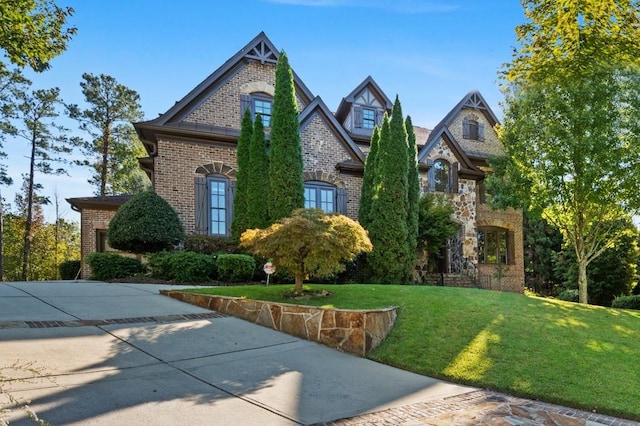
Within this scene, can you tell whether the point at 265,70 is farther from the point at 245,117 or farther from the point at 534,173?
the point at 534,173

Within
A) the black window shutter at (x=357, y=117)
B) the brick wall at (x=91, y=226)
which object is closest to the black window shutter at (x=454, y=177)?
the black window shutter at (x=357, y=117)

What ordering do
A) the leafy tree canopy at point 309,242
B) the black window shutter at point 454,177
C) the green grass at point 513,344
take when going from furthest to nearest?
the black window shutter at point 454,177
the leafy tree canopy at point 309,242
the green grass at point 513,344

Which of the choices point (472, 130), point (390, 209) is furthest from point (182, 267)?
point (472, 130)

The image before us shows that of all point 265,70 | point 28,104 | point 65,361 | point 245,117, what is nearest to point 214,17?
point 245,117

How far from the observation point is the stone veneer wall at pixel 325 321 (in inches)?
279

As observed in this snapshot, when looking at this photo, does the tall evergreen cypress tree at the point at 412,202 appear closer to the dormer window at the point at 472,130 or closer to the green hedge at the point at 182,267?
the green hedge at the point at 182,267

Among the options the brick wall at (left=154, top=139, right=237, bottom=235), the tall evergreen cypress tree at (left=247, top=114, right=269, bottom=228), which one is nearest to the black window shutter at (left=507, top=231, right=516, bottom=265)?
the tall evergreen cypress tree at (left=247, top=114, right=269, bottom=228)

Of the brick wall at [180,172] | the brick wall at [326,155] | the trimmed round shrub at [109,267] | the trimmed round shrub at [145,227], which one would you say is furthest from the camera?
the brick wall at [326,155]

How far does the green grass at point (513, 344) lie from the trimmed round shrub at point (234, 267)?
8.35 ft

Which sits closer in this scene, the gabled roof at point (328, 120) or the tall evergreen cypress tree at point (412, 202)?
the tall evergreen cypress tree at point (412, 202)

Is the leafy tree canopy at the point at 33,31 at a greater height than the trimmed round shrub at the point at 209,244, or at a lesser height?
greater

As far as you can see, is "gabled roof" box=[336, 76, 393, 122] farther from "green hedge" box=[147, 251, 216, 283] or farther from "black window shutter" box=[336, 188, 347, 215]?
"green hedge" box=[147, 251, 216, 283]

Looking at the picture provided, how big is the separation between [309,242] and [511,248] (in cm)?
1648

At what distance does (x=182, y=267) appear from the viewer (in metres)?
12.0
